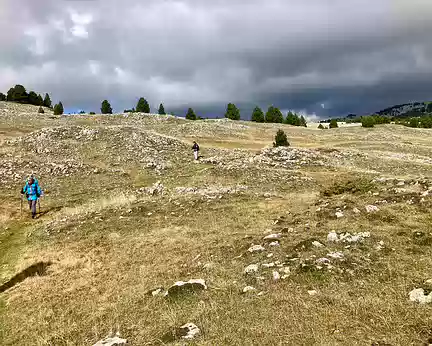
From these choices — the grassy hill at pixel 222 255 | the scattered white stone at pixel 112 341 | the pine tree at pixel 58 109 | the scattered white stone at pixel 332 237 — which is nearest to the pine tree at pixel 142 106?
the pine tree at pixel 58 109

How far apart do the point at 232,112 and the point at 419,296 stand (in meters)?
101

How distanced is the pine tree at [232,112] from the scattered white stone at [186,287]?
98107 mm

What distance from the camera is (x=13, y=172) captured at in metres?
35.0

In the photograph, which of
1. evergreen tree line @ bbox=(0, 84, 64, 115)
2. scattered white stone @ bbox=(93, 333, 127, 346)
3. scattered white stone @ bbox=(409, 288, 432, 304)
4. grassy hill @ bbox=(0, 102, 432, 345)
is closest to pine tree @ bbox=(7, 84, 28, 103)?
evergreen tree line @ bbox=(0, 84, 64, 115)

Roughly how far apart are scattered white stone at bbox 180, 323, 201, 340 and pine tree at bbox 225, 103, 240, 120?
100707 mm

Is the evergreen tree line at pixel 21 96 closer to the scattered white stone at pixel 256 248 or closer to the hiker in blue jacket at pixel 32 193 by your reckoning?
the hiker in blue jacket at pixel 32 193

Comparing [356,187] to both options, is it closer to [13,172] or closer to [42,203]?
[42,203]

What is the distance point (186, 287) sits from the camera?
12305 mm

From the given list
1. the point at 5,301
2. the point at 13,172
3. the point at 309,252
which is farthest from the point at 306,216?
the point at 13,172

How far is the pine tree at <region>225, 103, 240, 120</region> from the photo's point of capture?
357 feet

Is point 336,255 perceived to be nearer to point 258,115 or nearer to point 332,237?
point 332,237

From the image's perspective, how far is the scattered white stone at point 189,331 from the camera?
31.2 ft

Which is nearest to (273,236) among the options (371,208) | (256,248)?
(256,248)

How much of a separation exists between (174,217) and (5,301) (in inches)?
393
